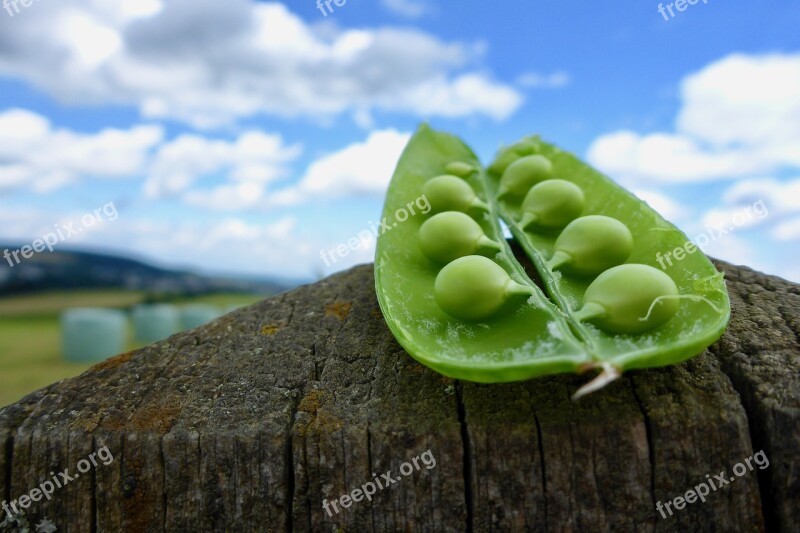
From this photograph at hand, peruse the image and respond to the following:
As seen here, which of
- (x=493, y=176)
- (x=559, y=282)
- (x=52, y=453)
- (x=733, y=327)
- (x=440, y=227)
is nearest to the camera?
(x=52, y=453)

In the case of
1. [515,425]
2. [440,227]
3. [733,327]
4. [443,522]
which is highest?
[440,227]

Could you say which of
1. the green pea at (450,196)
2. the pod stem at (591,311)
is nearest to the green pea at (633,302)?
the pod stem at (591,311)

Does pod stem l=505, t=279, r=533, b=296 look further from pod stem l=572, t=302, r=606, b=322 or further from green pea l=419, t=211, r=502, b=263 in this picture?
green pea l=419, t=211, r=502, b=263

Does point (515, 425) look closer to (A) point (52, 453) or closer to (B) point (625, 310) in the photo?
(B) point (625, 310)

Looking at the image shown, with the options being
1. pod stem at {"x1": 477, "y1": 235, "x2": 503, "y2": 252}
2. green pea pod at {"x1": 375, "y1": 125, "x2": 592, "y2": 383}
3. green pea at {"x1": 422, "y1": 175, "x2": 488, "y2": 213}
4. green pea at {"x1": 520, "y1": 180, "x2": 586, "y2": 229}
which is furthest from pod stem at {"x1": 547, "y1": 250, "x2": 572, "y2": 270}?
green pea at {"x1": 422, "y1": 175, "x2": 488, "y2": 213}

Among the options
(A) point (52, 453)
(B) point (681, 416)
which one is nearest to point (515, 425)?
(B) point (681, 416)

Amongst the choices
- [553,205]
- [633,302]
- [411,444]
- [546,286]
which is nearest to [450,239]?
[546,286]

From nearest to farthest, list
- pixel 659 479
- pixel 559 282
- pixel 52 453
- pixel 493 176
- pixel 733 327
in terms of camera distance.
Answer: pixel 659 479 → pixel 52 453 → pixel 733 327 → pixel 559 282 → pixel 493 176
